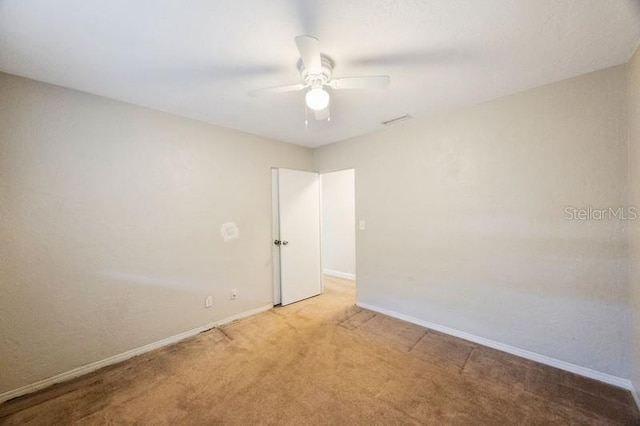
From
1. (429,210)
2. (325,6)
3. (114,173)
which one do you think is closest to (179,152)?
(114,173)

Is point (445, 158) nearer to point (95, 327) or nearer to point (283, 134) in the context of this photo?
point (283, 134)

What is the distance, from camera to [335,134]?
3.44 meters

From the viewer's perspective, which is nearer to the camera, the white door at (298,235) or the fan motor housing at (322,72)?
the fan motor housing at (322,72)

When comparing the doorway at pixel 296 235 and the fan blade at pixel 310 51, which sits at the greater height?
the fan blade at pixel 310 51

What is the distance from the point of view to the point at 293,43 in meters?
1.56

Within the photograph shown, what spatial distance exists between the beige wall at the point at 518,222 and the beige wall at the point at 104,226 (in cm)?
220

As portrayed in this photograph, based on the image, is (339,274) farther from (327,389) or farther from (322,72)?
(322,72)

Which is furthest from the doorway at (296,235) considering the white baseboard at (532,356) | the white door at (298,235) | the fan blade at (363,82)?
the fan blade at (363,82)

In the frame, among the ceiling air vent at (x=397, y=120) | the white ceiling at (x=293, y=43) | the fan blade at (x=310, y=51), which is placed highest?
the ceiling air vent at (x=397, y=120)

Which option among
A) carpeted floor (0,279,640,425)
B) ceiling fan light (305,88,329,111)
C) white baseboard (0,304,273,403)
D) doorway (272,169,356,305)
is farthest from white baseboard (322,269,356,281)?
ceiling fan light (305,88,329,111)

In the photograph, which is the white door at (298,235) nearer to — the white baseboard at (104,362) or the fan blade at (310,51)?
the white baseboard at (104,362)

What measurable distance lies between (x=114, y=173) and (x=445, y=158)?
338 centimetres

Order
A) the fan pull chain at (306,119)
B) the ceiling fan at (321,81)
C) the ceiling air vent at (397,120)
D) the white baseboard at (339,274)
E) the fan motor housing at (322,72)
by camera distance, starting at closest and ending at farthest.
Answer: the ceiling fan at (321,81)
the fan motor housing at (322,72)
the fan pull chain at (306,119)
the ceiling air vent at (397,120)
the white baseboard at (339,274)

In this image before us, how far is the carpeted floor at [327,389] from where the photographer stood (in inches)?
65.2
